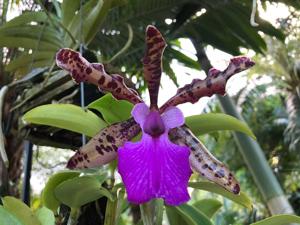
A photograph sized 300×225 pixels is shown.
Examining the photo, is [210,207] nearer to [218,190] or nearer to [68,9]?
[218,190]

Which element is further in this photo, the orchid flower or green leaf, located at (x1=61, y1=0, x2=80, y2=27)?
green leaf, located at (x1=61, y1=0, x2=80, y2=27)

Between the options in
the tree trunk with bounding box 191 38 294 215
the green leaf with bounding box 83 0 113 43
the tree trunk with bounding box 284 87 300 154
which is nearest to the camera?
the green leaf with bounding box 83 0 113 43

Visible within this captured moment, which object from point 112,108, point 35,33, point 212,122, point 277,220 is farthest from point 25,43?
point 277,220

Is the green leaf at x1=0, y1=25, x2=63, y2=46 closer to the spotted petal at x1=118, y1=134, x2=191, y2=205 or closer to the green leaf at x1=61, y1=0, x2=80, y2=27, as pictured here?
the green leaf at x1=61, y1=0, x2=80, y2=27

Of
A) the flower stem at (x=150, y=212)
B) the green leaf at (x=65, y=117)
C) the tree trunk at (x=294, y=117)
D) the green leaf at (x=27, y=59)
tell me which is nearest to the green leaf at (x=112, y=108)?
the green leaf at (x=65, y=117)

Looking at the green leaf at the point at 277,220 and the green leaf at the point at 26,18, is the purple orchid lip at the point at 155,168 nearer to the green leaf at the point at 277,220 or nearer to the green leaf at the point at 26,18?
the green leaf at the point at 277,220

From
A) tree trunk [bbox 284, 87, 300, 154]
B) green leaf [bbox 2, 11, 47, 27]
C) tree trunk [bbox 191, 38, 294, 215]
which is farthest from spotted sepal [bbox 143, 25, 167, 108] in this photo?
tree trunk [bbox 284, 87, 300, 154]

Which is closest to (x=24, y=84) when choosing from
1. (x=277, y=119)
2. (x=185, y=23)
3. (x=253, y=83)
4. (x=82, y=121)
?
(x=82, y=121)
